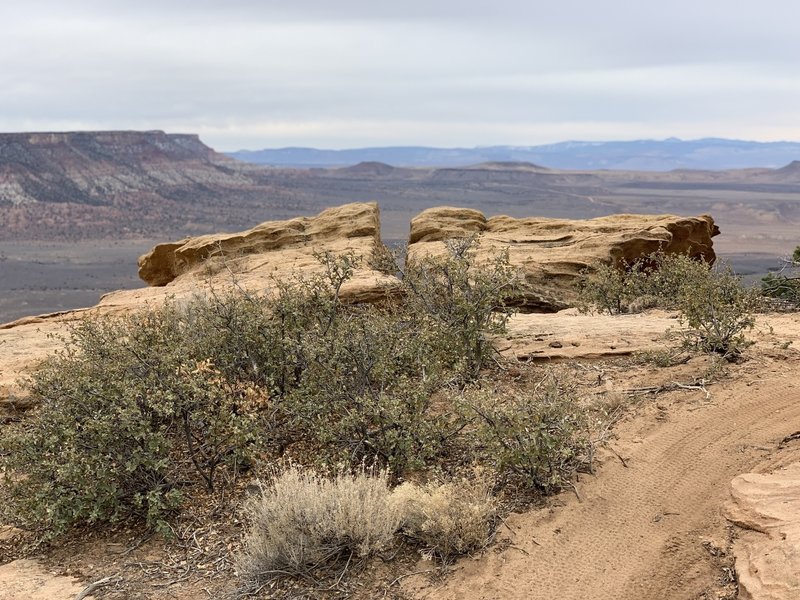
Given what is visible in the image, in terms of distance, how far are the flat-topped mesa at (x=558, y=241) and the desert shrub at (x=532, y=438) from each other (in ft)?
29.0

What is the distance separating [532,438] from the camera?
21.2 ft

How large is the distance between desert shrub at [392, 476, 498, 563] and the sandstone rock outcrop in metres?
1.80

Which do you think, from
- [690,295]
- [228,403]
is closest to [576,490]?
[228,403]

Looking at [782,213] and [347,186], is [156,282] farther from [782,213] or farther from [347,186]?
[347,186]

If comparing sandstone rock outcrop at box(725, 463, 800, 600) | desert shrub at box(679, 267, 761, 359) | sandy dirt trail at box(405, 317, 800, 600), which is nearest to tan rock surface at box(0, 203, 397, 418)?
desert shrub at box(679, 267, 761, 359)

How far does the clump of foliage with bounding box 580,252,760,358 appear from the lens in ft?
29.3

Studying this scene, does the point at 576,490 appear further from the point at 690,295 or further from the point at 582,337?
the point at 582,337

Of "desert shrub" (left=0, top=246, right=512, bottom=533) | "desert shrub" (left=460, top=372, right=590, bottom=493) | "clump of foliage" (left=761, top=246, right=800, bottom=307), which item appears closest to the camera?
"desert shrub" (left=460, top=372, right=590, bottom=493)

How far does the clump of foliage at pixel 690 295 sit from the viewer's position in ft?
29.3

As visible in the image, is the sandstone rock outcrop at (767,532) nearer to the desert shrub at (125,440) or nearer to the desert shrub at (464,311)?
the desert shrub at (464,311)

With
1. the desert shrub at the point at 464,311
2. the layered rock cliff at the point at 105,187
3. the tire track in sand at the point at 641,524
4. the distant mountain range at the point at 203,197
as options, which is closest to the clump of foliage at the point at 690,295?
the tire track in sand at the point at 641,524

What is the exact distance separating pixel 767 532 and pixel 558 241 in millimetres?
14017

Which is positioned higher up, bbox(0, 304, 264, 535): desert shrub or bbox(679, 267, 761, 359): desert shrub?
bbox(679, 267, 761, 359): desert shrub

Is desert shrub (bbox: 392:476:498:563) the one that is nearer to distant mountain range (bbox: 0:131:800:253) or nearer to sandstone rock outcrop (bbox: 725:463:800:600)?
sandstone rock outcrop (bbox: 725:463:800:600)
